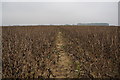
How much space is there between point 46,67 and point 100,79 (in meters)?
2.08

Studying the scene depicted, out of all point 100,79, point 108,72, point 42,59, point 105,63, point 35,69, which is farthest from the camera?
point 42,59

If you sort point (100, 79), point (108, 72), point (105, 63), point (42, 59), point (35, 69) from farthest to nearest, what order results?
1. point (42, 59)
2. point (105, 63)
3. point (35, 69)
4. point (108, 72)
5. point (100, 79)

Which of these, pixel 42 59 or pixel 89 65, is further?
pixel 42 59

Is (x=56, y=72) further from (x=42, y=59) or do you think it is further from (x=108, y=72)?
(x=108, y=72)

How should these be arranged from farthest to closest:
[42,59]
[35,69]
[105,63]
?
[42,59], [105,63], [35,69]

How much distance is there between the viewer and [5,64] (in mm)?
4754

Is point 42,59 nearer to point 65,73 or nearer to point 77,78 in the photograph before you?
point 65,73

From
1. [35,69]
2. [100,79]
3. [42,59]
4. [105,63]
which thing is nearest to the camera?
[100,79]

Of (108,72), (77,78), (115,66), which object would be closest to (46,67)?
(77,78)

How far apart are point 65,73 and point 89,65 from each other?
100 cm

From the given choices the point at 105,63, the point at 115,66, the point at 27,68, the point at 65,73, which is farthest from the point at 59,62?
the point at 115,66

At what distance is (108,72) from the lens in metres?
4.15

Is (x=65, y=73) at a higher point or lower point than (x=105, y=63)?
lower

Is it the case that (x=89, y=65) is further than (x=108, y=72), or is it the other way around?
(x=89, y=65)
